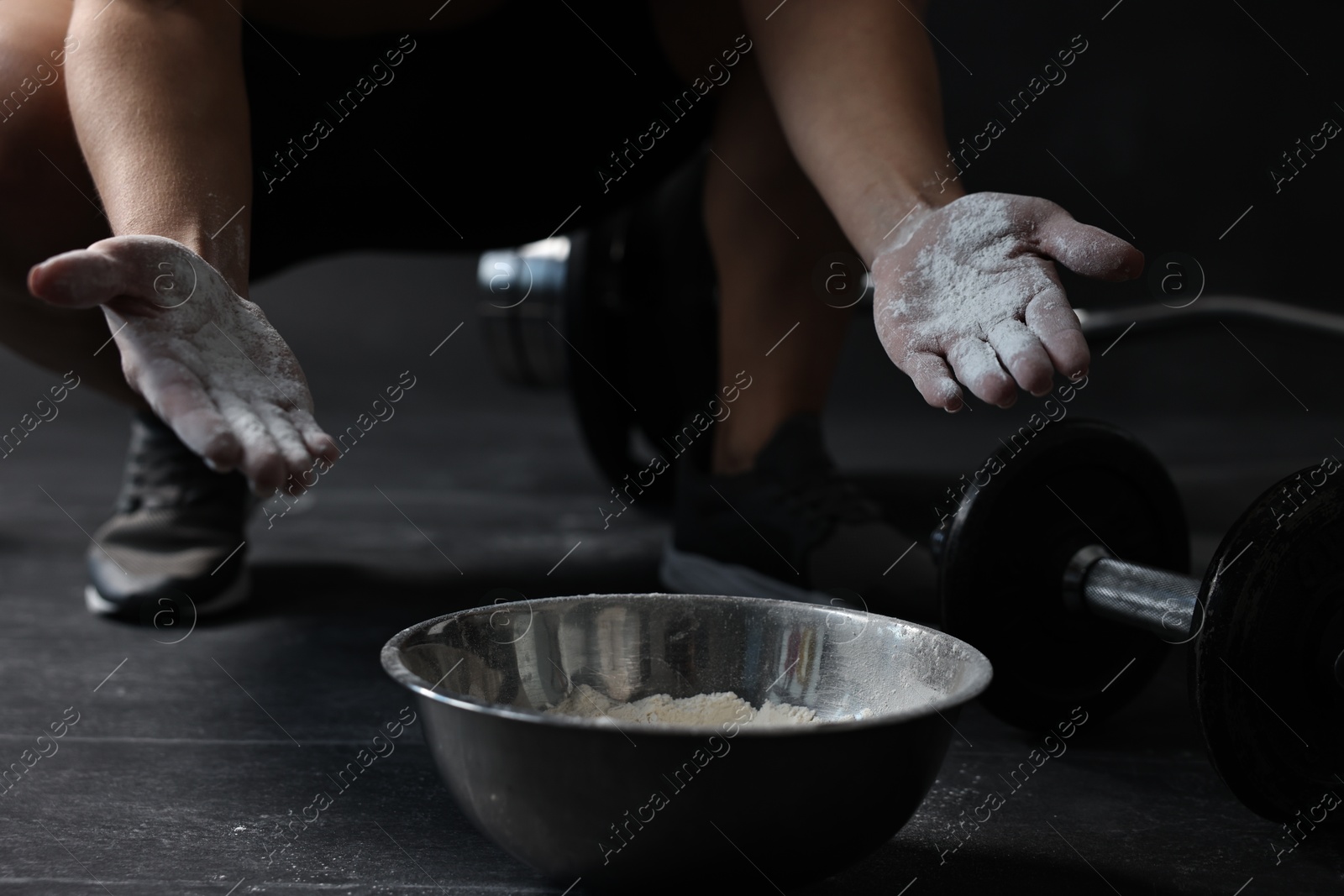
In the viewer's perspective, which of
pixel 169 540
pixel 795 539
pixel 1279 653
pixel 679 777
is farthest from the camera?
pixel 169 540

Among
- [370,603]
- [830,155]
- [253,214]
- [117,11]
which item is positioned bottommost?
[370,603]

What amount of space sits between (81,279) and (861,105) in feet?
1.88

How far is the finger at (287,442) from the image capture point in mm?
542

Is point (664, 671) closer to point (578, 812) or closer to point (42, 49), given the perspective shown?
point (578, 812)

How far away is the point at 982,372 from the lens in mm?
687

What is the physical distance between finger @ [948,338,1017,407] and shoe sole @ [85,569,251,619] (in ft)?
2.70

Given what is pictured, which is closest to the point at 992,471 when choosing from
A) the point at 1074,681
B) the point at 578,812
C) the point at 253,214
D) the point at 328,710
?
the point at 1074,681

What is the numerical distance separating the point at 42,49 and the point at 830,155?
65 centimetres

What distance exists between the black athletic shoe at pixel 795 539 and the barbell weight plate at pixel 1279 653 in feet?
1.34

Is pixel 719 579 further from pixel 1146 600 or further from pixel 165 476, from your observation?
pixel 165 476

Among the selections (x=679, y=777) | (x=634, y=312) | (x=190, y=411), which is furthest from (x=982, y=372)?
(x=634, y=312)

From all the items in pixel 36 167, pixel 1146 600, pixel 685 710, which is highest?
pixel 36 167

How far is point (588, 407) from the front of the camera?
5.25 feet

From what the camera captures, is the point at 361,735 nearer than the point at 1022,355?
No
